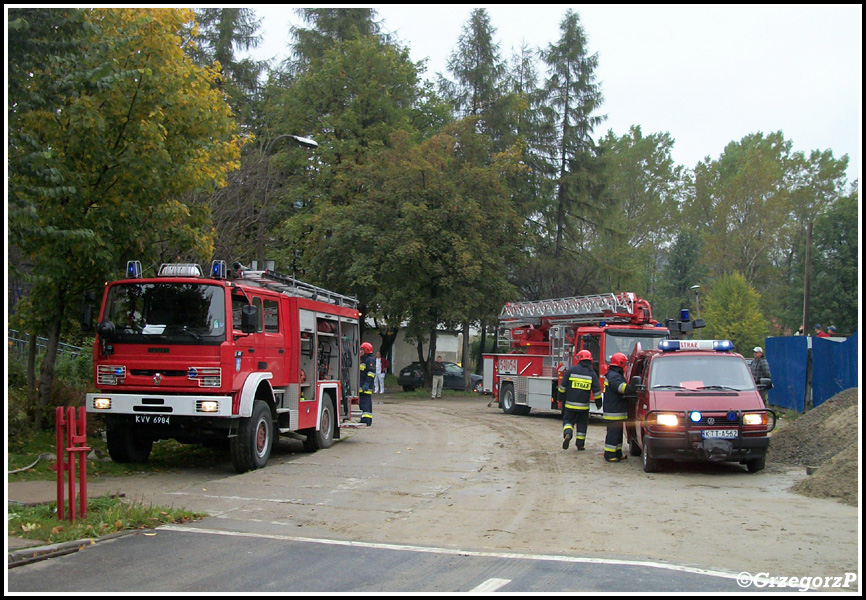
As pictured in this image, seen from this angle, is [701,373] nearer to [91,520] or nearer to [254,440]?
[254,440]

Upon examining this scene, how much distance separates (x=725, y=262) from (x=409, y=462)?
2056 inches

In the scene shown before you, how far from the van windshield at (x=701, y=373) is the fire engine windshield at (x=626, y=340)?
22.7 feet

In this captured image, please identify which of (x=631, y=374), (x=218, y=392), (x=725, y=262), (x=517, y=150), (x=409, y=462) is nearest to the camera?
(x=218, y=392)

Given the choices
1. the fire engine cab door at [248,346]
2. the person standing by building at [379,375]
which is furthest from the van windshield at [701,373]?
the person standing by building at [379,375]

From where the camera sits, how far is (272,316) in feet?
43.4

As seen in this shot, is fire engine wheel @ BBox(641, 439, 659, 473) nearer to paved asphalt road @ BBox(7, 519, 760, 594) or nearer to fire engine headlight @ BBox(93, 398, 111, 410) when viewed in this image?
paved asphalt road @ BBox(7, 519, 760, 594)

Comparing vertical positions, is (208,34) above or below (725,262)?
above

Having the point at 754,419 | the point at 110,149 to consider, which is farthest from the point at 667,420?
the point at 110,149

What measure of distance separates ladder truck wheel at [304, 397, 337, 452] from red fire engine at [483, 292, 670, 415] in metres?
7.31

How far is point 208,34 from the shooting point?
38531 millimetres

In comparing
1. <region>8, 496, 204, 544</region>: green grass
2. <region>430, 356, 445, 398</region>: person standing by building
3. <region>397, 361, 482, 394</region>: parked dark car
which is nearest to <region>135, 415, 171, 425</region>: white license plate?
<region>8, 496, 204, 544</region>: green grass

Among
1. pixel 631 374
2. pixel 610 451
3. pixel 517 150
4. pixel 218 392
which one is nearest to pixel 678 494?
pixel 610 451

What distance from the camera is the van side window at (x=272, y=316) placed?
1302 centimetres

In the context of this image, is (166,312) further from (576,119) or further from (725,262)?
(725,262)
